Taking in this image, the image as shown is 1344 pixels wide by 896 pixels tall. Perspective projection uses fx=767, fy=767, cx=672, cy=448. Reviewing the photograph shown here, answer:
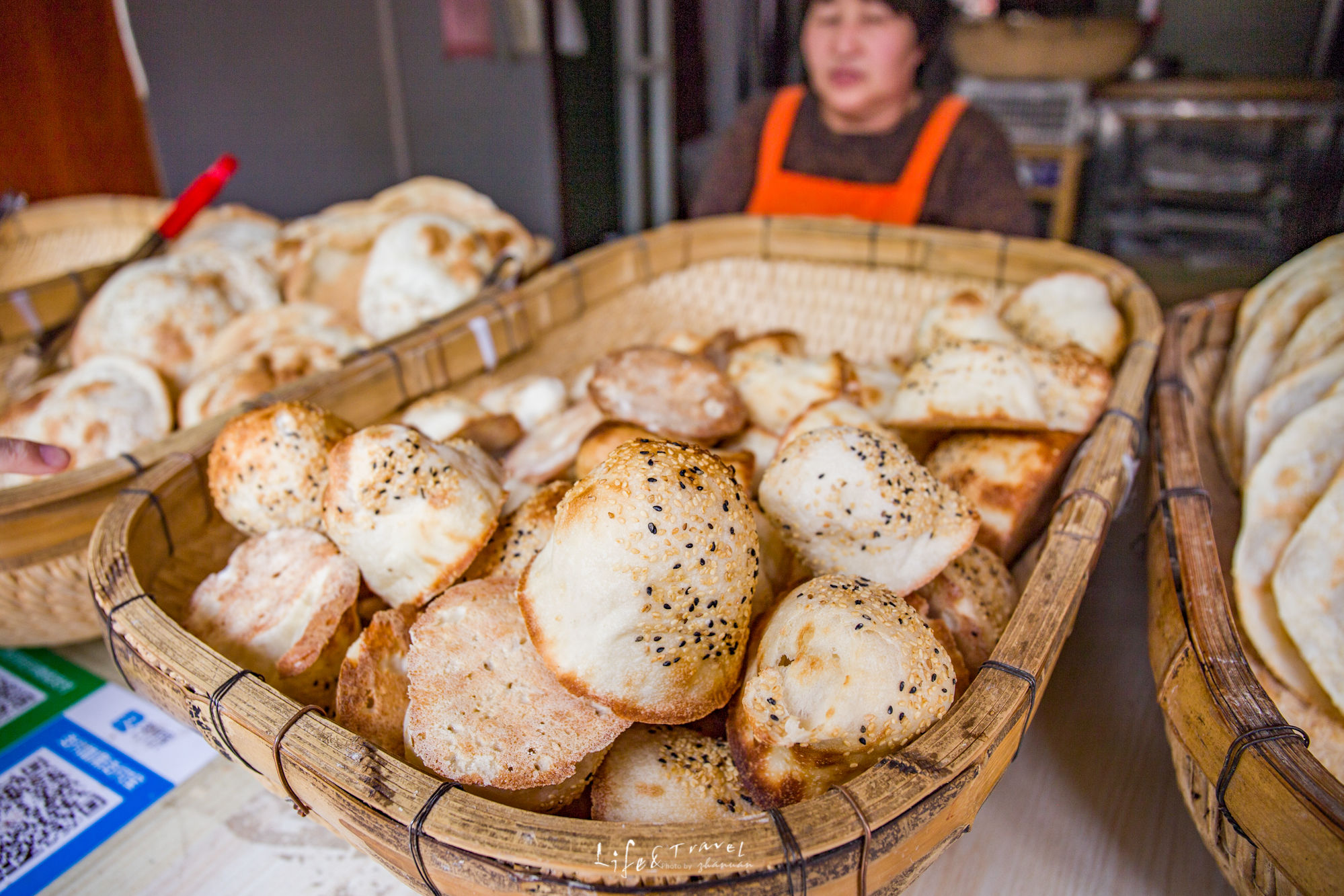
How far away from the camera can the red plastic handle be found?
6.44ft

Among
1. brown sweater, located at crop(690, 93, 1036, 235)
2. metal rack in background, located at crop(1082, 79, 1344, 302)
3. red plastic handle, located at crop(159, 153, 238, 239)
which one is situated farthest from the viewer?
metal rack in background, located at crop(1082, 79, 1344, 302)

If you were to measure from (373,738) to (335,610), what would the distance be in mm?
179

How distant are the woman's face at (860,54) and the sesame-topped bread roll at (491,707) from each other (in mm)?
2348

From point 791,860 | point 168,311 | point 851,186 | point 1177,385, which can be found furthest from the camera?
point 851,186

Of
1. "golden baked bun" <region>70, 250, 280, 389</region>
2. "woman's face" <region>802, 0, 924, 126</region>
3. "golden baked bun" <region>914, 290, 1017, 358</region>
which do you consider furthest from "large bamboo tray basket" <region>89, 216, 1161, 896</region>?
"woman's face" <region>802, 0, 924, 126</region>

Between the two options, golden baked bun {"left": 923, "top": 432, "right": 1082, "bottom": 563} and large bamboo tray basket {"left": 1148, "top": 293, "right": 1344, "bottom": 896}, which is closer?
large bamboo tray basket {"left": 1148, "top": 293, "right": 1344, "bottom": 896}

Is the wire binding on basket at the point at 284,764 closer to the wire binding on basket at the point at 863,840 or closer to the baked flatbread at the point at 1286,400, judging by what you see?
the wire binding on basket at the point at 863,840

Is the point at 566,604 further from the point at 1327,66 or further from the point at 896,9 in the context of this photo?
the point at 1327,66

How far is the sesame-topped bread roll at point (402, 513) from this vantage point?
35.3 inches

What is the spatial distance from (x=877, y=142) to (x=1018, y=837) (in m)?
2.40

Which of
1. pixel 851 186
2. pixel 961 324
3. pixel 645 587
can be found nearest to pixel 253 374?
pixel 645 587

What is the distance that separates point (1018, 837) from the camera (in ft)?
3.10

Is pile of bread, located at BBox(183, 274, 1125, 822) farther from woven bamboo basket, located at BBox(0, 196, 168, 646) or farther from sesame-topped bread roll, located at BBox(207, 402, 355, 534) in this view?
woven bamboo basket, located at BBox(0, 196, 168, 646)

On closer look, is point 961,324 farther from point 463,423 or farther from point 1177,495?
point 463,423
